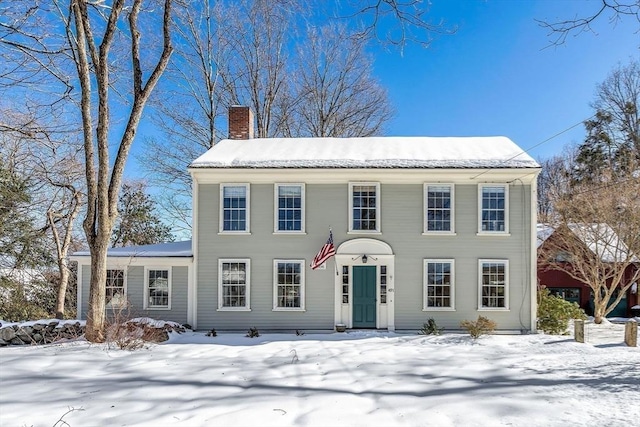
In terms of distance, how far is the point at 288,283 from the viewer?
12938 millimetres

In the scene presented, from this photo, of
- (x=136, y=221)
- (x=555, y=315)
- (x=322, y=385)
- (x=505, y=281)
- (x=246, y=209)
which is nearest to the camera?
(x=322, y=385)

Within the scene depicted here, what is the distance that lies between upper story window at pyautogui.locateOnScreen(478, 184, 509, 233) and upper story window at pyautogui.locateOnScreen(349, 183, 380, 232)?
3.24 m

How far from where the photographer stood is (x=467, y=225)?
12922mm

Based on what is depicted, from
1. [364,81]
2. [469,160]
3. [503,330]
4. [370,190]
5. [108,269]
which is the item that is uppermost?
[364,81]

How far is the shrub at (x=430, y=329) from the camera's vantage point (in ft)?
40.1

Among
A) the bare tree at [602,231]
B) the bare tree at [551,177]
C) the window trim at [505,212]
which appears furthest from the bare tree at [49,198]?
the bare tree at [551,177]

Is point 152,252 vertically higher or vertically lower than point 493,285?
higher

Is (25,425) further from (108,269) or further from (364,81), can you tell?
(364,81)

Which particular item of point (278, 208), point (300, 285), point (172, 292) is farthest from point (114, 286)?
point (300, 285)

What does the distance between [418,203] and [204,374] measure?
8.37 metres

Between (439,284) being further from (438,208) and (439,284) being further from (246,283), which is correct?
(246,283)

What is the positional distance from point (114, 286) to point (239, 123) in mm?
7415

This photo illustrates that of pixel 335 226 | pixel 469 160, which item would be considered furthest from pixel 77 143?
pixel 469 160

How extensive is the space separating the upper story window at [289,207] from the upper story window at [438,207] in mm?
3973
